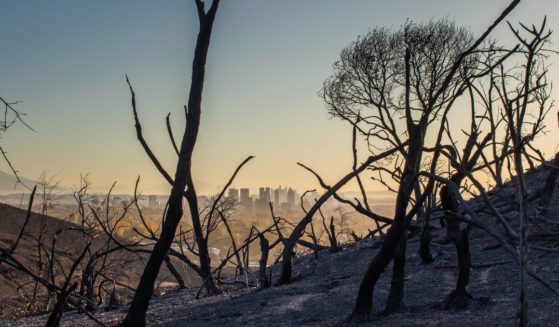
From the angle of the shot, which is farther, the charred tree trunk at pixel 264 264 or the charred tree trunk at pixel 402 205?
the charred tree trunk at pixel 264 264

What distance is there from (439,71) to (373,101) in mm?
2156

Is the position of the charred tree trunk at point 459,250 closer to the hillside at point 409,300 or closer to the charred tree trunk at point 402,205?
the hillside at point 409,300

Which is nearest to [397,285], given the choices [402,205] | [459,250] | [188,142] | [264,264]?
[459,250]

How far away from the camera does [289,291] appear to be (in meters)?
4.05

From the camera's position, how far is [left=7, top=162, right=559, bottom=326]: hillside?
2707mm

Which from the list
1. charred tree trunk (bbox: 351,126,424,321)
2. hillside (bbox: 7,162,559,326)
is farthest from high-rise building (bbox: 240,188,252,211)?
charred tree trunk (bbox: 351,126,424,321)

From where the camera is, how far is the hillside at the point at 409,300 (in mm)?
2707

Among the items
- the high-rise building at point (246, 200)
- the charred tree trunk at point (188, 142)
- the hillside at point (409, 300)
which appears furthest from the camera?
the high-rise building at point (246, 200)

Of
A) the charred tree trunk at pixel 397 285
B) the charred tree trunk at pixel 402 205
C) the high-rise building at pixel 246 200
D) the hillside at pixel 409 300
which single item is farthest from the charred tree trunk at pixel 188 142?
the high-rise building at pixel 246 200

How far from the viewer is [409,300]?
3207mm

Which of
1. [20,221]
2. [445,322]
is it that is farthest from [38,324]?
[20,221]

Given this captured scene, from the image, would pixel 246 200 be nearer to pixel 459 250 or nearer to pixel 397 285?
pixel 397 285

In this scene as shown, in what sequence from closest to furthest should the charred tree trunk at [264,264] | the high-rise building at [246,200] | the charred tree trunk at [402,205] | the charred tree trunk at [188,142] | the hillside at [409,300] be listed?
the charred tree trunk at [402,205] < the charred tree trunk at [188,142] < the hillside at [409,300] < the charred tree trunk at [264,264] < the high-rise building at [246,200]

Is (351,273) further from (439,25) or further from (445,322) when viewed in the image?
(439,25)
